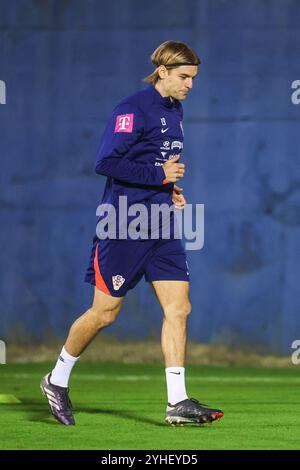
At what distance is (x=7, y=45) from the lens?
10266 millimetres

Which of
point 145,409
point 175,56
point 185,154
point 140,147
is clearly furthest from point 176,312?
point 185,154

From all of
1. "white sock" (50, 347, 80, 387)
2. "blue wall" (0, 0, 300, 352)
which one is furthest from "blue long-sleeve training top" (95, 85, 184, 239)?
"blue wall" (0, 0, 300, 352)

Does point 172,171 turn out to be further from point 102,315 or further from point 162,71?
point 102,315

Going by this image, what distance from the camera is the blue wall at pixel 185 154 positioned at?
9969mm

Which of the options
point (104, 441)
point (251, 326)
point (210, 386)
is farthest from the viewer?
point (251, 326)

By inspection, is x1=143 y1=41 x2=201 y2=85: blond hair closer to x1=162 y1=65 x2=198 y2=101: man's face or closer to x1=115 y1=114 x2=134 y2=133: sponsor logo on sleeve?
x1=162 y1=65 x2=198 y2=101: man's face

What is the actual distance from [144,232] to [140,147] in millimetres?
431

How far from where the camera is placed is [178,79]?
6.31 metres

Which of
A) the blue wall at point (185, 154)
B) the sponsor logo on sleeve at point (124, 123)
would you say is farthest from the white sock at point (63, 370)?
the blue wall at point (185, 154)

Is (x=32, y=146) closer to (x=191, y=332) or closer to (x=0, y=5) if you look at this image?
(x=0, y=5)

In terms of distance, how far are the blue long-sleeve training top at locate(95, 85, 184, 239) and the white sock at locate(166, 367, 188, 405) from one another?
847 mm

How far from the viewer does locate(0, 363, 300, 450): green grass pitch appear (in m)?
5.66

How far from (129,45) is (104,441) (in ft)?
16.9

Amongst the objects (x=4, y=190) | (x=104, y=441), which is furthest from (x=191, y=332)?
(x=104, y=441)
